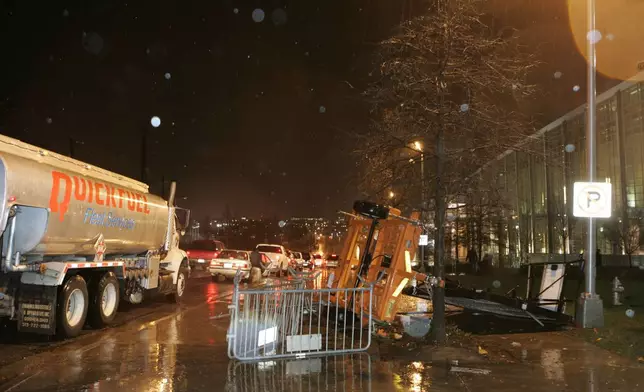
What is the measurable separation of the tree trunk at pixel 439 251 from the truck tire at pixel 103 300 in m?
6.68

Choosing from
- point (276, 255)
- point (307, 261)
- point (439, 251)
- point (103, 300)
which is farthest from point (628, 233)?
point (103, 300)

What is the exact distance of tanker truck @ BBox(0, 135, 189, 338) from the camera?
28.1 ft

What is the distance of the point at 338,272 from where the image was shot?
41.2 ft

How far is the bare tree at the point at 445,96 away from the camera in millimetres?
9008

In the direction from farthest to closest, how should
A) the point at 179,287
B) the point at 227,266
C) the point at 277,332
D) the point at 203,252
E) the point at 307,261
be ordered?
the point at 307,261
the point at 203,252
the point at 227,266
the point at 179,287
the point at 277,332

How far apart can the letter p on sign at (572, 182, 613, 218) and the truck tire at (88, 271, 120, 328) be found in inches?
386

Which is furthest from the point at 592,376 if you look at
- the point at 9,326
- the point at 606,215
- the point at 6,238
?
the point at 9,326

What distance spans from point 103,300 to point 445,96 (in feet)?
26.3

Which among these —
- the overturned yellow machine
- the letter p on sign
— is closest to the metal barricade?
the overturned yellow machine

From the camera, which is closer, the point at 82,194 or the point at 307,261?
the point at 82,194

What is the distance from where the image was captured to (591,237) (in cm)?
1084

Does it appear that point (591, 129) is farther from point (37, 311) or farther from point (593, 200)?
point (37, 311)

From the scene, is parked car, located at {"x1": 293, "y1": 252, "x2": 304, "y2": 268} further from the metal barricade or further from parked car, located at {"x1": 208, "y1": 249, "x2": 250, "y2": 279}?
the metal barricade

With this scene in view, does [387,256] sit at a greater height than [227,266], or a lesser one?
greater
